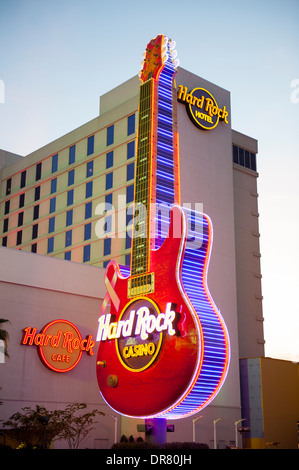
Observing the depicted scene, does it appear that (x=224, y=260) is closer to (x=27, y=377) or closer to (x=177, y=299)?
(x=27, y=377)

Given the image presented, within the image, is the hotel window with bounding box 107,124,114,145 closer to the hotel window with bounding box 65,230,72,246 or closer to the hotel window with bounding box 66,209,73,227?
the hotel window with bounding box 66,209,73,227

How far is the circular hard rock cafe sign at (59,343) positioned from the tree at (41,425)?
3004 millimetres

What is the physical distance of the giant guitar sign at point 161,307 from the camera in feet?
90.8

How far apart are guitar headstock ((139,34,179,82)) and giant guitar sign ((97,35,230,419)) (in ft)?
3.52

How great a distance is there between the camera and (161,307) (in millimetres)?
29109

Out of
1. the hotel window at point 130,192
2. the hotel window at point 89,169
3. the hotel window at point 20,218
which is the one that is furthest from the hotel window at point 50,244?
the hotel window at point 130,192

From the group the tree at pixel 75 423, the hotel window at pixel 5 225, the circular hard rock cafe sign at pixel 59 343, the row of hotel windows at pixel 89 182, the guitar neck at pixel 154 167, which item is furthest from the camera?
the hotel window at pixel 5 225

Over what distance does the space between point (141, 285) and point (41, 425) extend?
1139cm

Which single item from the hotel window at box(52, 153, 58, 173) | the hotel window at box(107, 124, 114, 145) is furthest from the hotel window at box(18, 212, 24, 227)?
the hotel window at box(107, 124, 114, 145)

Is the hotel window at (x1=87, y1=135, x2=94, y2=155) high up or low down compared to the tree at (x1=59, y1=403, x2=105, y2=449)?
up

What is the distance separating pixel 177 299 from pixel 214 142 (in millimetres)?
27235

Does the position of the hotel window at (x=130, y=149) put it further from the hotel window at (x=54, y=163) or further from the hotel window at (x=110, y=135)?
the hotel window at (x=54, y=163)

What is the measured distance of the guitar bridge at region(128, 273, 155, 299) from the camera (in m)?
30.1
